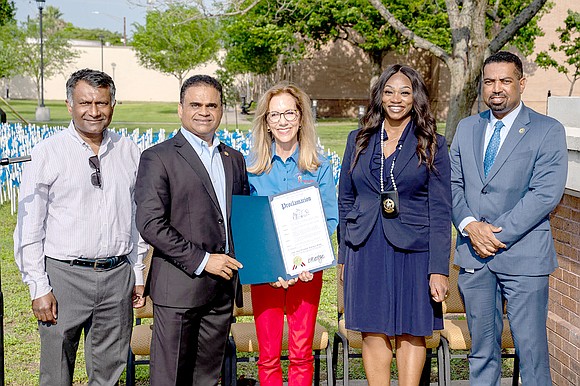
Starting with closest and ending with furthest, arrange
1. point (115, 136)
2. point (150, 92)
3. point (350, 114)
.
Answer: point (115, 136) → point (350, 114) → point (150, 92)

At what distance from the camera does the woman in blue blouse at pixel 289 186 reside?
411 centimetres

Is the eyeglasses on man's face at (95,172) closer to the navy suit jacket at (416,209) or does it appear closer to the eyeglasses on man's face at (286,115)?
the eyeglasses on man's face at (286,115)

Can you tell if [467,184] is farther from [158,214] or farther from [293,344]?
[158,214]

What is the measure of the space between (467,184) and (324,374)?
7.39 feet

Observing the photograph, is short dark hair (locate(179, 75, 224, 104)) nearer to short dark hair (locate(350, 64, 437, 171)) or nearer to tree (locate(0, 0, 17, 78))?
short dark hair (locate(350, 64, 437, 171))

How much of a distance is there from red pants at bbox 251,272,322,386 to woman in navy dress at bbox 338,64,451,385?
0.24 meters

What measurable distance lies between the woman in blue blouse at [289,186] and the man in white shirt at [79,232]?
748 millimetres

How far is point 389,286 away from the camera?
402cm

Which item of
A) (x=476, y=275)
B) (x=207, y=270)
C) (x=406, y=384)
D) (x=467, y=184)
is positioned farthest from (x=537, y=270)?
(x=207, y=270)

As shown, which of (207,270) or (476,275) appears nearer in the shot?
(207,270)

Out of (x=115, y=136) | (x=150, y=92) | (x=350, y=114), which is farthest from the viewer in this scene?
(x=150, y=92)

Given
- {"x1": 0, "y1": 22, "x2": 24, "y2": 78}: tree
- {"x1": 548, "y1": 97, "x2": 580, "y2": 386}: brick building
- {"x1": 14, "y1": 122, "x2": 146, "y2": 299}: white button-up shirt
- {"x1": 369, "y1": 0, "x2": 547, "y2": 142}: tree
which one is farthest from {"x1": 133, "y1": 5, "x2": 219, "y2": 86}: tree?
{"x1": 14, "y1": 122, "x2": 146, "y2": 299}: white button-up shirt

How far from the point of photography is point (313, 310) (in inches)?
163

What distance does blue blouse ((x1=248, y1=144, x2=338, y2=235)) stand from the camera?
4.14m
